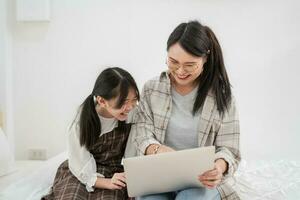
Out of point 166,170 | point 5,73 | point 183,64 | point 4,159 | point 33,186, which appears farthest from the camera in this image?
point 5,73

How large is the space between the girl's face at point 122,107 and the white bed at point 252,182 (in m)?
0.41

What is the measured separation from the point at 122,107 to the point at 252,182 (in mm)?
642

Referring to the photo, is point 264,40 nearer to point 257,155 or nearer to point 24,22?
point 257,155

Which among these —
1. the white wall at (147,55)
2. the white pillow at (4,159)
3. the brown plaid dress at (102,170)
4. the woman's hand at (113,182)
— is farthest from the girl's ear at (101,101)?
A: the white wall at (147,55)

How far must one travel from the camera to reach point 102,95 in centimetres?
123

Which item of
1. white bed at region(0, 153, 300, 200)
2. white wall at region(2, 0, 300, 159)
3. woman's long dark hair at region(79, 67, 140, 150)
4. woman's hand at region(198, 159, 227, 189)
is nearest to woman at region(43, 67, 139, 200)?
woman's long dark hair at region(79, 67, 140, 150)

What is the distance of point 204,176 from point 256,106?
1.14 meters

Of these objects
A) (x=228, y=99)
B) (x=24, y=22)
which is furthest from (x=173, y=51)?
(x=24, y=22)

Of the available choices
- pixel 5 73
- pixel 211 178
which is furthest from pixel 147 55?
pixel 211 178

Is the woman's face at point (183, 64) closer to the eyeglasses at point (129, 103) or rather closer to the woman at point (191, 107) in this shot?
the woman at point (191, 107)

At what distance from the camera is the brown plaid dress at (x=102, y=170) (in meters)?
1.21

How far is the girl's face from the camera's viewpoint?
4.02 ft

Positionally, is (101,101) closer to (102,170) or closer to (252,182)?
(102,170)

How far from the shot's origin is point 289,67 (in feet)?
6.66
